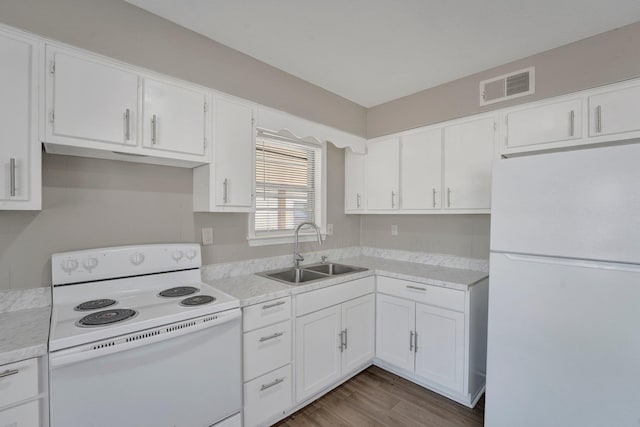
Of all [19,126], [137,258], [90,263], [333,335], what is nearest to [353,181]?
[333,335]

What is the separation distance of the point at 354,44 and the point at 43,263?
7.82 ft

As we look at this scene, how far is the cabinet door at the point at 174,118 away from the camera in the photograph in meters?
1.68

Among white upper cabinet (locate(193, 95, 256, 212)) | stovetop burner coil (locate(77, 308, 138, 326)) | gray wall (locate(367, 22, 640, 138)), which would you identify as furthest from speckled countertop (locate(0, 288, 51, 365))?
gray wall (locate(367, 22, 640, 138))

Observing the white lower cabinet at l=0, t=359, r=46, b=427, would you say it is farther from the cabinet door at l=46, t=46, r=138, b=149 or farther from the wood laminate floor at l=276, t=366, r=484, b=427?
the wood laminate floor at l=276, t=366, r=484, b=427

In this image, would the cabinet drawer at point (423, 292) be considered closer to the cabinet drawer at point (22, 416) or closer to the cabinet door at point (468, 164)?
Result: the cabinet door at point (468, 164)

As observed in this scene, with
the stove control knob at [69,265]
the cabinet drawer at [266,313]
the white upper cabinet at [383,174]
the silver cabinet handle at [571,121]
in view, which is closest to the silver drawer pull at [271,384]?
the cabinet drawer at [266,313]

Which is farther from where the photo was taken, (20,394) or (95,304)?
(95,304)

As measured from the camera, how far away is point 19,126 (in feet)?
4.36

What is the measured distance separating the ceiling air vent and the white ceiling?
0.13m

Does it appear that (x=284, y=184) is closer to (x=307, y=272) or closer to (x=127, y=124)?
(x=307, y=272)

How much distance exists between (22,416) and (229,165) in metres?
1.54

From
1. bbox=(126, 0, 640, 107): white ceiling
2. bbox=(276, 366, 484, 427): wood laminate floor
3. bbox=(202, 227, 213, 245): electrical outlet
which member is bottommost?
bbox=(276, 366, 484, 427): wood laminate floor

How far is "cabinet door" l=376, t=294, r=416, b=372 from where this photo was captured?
243cm

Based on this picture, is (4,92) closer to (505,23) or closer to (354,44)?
(354,44)
